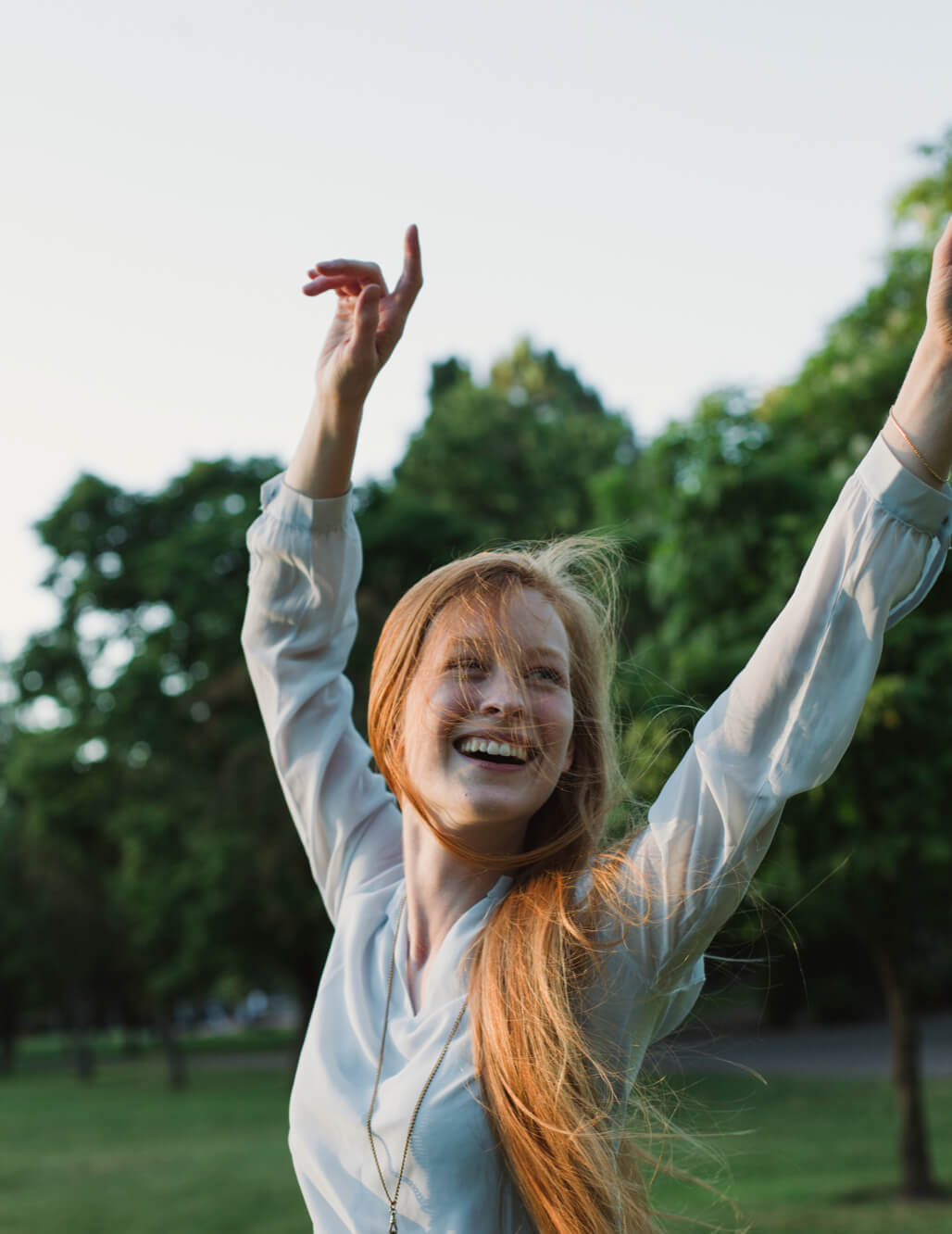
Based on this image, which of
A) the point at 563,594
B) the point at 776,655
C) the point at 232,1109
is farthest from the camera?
the point at 232,1109

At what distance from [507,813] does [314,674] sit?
0.53 m

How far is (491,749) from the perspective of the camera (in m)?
1.70

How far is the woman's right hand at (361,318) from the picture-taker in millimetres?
1893

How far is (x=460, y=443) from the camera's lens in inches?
985

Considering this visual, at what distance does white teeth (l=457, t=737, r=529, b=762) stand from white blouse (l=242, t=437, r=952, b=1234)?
0.20 m

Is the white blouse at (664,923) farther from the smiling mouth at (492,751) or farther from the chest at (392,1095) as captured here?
the smiling mouth at (492,751)

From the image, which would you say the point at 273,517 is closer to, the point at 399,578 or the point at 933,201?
the point at 933,201

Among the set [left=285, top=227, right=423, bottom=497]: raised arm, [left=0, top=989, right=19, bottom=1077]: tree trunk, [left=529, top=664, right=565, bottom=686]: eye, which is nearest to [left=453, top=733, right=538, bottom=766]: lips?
[left=529, top=664, right=565, bottom=686]: eye

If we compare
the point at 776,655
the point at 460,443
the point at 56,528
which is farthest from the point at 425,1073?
the point at 460,443

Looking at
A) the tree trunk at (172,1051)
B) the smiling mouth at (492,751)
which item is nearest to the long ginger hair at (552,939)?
the smiling mouth at (492,751)

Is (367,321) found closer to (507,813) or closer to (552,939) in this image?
(507,813)

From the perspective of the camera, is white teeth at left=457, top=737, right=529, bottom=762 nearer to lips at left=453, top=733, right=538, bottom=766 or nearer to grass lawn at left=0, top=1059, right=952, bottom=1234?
lips at left=453, top=733, right=538, bottom=766

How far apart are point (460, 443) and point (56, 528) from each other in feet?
29.6

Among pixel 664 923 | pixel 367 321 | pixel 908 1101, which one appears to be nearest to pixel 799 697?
pixel 664 923
